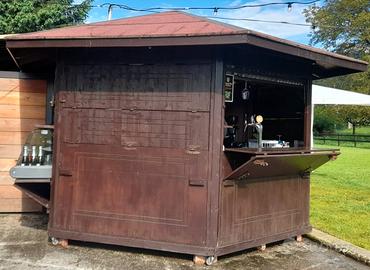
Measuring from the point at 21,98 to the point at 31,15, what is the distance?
791cm

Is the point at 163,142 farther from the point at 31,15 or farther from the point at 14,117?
the point at 31,15

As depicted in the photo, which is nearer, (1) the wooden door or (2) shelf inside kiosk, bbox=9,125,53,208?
(1) the wooden door

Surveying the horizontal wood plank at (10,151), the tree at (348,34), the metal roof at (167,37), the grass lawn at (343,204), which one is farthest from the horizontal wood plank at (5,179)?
the tree at (348,34)

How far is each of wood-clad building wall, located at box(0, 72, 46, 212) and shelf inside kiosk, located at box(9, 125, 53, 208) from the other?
1.22 meters

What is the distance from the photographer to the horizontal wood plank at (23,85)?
6.61 metres

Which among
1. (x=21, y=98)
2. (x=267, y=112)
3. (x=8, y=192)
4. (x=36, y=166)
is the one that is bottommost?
(x=8, y=192)

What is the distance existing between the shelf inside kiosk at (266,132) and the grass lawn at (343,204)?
123 centimetres

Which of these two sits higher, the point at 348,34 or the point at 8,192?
the point at 348,34

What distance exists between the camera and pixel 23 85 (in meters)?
6.63

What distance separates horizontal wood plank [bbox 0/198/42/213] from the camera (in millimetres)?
6648

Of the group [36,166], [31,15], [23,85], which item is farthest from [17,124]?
[31,15]

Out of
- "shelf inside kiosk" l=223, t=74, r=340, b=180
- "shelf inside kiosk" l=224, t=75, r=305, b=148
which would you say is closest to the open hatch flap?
"shelf inside kiosk" l=223, t=74, r=340, b=180

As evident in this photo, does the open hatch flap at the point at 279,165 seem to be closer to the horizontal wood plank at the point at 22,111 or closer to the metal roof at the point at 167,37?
the metal roof at the point at 167,37

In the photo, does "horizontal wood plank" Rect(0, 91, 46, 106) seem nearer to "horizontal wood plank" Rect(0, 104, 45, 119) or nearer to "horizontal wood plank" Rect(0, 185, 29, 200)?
"horizontal wood plank" Rect(0, 104, 45, 119)
